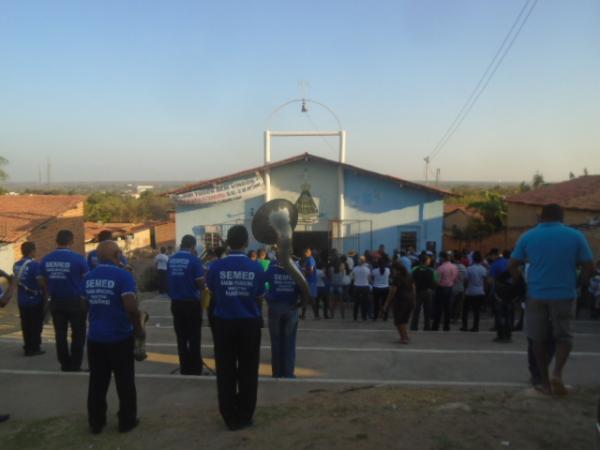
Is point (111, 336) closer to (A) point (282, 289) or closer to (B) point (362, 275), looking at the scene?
(A) point (282, 289)

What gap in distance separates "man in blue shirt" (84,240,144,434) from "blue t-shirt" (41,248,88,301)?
2.15m

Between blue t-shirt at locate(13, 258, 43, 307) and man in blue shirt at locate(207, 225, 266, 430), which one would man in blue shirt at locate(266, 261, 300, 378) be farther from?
blue t-shirt at locate(13, 258, 43, 307)

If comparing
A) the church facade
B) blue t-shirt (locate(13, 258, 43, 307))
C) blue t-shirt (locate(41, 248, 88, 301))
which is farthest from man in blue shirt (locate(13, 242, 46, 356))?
the church facade

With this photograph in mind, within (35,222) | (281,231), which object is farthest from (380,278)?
(35,222)

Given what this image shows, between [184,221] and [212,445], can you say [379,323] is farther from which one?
[184,221]

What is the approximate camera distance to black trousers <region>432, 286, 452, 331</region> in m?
11.3

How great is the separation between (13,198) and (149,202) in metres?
51.0

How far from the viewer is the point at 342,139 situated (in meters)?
23.7

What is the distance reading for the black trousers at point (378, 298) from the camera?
12917 mm

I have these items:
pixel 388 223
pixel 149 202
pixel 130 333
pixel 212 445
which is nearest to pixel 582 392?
pixel 212 445

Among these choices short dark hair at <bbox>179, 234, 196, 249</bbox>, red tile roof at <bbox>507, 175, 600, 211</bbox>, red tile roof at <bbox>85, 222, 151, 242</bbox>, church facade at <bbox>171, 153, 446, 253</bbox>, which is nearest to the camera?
short dark hair at <bbox>179, 234, 196, 249</bbox>

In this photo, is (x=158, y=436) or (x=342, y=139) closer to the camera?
(x=158, y=436)

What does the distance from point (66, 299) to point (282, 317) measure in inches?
104

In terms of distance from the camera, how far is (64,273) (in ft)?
21.8
